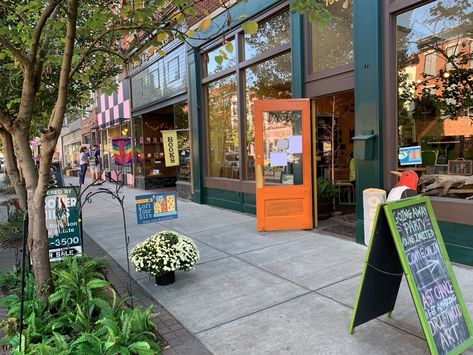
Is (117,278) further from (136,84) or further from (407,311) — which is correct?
(136,84)

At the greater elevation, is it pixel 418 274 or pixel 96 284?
pixel 418 274

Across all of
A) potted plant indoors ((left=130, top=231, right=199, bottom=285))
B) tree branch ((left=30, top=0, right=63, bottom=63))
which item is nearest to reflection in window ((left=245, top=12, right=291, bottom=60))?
potted plant indoors ((left=130, top=231, right=199, bottom=285))

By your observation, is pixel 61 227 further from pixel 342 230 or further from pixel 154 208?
pixel 342 230

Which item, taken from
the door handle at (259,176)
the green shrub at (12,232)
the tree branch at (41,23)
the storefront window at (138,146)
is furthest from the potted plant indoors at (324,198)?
the storefront window at (138,146)

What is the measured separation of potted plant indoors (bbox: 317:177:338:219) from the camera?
7711 millimetres

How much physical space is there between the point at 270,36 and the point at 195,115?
10.6 ft

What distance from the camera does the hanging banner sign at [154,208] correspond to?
20.2ft

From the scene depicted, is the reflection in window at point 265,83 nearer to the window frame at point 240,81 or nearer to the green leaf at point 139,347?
the window frame at point 240,81

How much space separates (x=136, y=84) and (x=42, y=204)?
39.6 ft

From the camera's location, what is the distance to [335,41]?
21.1 ft

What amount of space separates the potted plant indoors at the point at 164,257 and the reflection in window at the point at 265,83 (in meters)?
4.12

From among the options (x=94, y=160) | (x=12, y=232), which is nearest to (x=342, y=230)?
(x=12, y=232)

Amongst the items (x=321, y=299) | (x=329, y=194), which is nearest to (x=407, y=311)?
(x=321, y=299)

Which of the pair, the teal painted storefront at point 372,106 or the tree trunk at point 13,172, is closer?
the teal painted storefront at point 372,106
